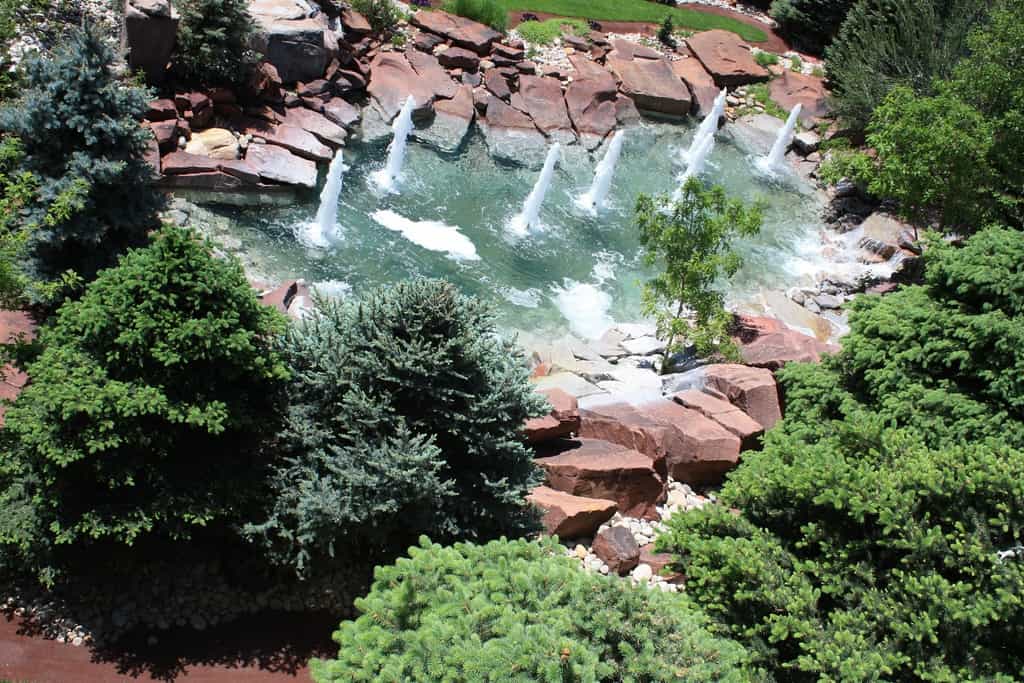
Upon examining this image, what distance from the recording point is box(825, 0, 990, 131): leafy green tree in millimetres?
20062

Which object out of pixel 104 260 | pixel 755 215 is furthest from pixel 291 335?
pixel 755 215

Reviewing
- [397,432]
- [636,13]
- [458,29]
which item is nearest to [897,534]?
[397,432]

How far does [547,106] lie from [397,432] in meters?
14.1

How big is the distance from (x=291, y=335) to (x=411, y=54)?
13.3 m

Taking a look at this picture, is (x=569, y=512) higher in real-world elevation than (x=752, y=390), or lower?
lower

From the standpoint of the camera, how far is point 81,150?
10.2 metres

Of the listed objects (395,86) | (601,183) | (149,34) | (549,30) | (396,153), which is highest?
(549,30)

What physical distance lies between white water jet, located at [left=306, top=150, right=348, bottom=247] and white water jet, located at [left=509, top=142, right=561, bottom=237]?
349 cm

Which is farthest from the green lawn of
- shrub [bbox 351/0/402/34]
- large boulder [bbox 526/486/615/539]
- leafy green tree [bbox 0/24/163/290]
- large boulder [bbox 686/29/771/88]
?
large boulder [bbox 526/486/615/539]

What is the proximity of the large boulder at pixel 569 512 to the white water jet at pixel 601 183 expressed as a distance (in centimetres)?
971

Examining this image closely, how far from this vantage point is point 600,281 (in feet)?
50.8

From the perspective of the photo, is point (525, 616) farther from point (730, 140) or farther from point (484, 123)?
point (730, 140)

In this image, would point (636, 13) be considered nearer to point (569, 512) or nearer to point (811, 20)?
point (811, 20)

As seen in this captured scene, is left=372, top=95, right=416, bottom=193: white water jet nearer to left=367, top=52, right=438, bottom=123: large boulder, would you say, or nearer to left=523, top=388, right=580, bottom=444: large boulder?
left=367, top=52, right=438, bottom=123: large boulder
